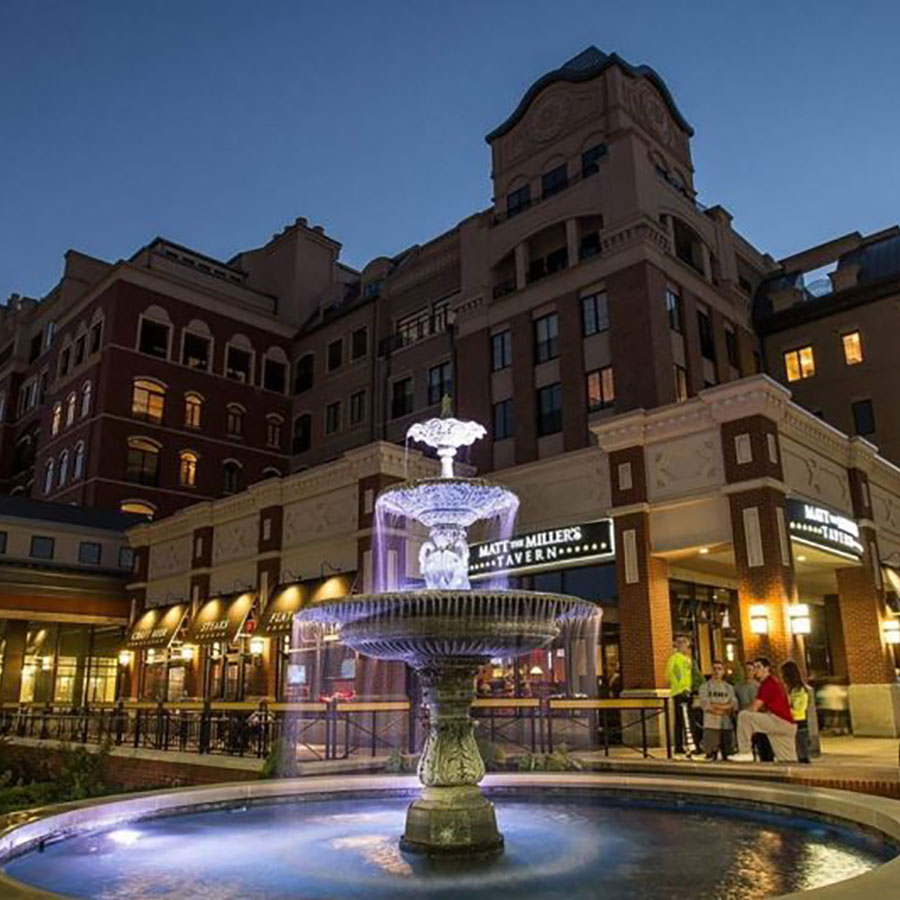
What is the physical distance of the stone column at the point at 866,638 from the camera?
21.1 metres

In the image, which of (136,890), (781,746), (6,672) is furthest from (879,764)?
(6,672)

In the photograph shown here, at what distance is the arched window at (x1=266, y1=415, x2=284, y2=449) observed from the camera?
4456 cm

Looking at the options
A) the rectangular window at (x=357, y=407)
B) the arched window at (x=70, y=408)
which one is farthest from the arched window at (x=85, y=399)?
the rectangular window at (x=357, y=407)

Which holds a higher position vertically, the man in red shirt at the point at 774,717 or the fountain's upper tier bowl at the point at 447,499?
the fountain's upper tier bowl at the point at 447,499

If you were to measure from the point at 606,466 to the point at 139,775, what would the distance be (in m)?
12.9

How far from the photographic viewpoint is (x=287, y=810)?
32.6 ft

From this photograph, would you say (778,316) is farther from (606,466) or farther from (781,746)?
(781,746)

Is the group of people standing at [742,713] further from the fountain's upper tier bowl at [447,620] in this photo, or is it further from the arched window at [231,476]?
the arched window at [231,476]

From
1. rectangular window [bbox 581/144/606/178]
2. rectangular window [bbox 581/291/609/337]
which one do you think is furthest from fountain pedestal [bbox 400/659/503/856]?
rectangular window [bbox 581/144/606/178]

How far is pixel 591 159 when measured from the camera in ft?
104

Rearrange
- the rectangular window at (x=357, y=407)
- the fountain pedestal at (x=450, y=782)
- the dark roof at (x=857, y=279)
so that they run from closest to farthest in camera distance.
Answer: the fountain pedestal at (x=450, y=782), the dark roof at (x=857, y=279), the rectangular window at (x=357, y=407)

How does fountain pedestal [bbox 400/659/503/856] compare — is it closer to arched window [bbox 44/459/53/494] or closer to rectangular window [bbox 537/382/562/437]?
rectangular window [bbox 537/382/562/437]

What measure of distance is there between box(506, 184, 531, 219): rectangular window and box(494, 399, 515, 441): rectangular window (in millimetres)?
7658

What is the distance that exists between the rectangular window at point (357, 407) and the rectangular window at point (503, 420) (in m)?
9.83
